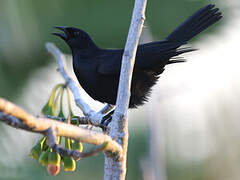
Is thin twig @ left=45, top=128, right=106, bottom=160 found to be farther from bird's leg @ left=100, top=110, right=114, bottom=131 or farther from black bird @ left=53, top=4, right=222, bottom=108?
black bird @ left=53, top=4, right=222, bottom=108

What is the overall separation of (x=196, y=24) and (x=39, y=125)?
340 centimetres

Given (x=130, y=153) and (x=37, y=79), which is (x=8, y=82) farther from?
(x=130, y=153)

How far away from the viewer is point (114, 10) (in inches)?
328

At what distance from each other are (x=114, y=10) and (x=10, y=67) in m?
2.32

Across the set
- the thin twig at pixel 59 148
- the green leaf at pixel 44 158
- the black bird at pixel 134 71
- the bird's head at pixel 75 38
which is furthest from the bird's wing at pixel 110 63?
the thin twig at pixel 59 148

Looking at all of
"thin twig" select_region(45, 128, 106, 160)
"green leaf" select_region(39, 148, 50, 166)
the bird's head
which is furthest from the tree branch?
the bird's head

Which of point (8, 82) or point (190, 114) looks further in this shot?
point (190, 114)

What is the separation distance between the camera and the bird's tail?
466 cm

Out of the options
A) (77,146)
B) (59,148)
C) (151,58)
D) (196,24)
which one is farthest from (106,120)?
(59,148)

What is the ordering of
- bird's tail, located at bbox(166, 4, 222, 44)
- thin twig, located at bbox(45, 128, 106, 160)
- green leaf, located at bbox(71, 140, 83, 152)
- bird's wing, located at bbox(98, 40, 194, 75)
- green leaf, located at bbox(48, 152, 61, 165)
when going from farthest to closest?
1. bird's tail, located at bbox(166, 4, 222, 44)
2. bird's wing, located at bbox(98, 40, 194, 75)
3. green leaf, located at bbox(71, 140, 83, 152)
4. green leaf, located at bbox(48, 152, 61, 165)
5. thin twig, located at bbox(45, 128, 106, 160)

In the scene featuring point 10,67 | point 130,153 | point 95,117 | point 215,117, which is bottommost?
point 95,117

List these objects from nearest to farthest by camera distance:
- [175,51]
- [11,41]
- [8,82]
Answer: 1. [175,51]
2. [11,41]
3. [8,82]

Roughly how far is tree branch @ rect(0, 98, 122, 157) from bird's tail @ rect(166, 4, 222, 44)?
9.41 feet

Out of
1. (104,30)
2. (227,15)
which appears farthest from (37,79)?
(227,15)
